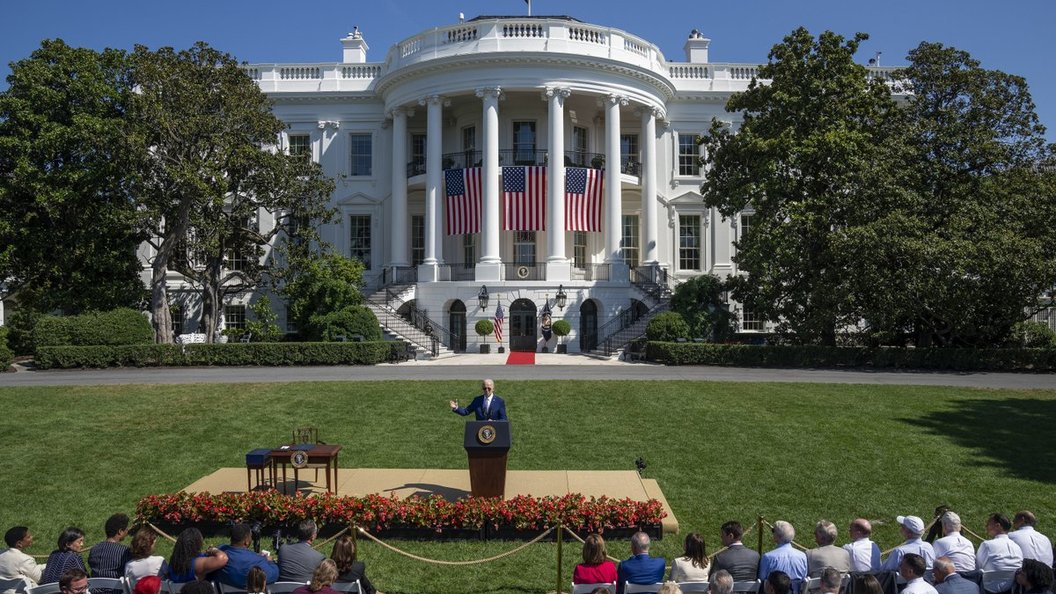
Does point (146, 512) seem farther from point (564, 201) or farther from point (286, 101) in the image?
point (286, 101)

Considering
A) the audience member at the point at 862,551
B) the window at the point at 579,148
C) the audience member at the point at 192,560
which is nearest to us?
the audience member at the point at 192,560

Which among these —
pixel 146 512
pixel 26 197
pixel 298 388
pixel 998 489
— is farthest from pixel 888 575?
pixel 26 197

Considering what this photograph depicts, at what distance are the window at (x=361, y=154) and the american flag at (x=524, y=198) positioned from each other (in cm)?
1004

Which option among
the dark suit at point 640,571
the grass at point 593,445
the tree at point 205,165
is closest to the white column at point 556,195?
the tree at point 205,165

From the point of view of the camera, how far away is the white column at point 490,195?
34875 millimetres

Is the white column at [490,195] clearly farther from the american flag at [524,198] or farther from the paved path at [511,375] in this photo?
the paved path at [511,375]

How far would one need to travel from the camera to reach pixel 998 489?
12422mm

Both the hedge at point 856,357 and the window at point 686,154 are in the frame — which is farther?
the window at point 686,154

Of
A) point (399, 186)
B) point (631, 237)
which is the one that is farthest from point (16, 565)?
point (631, 237)

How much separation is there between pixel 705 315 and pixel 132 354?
22124 millimetres

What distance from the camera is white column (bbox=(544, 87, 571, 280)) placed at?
34906 millimetres

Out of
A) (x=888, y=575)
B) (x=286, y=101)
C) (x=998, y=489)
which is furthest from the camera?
(x=286, y=101)

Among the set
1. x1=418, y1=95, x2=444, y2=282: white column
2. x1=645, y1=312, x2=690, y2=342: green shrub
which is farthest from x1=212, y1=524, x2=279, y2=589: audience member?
x1=418, y1=95, x2=444, y2=282: white column

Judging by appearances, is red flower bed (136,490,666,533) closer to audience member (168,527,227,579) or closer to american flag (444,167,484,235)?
audience member (168,527,227,579)
